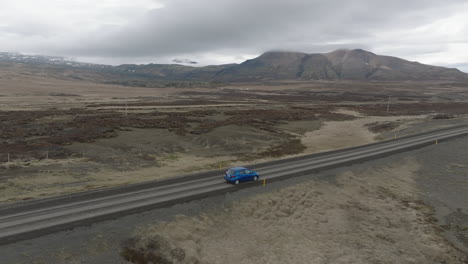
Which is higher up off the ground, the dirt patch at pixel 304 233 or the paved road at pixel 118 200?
the paved road at pixel 118 200

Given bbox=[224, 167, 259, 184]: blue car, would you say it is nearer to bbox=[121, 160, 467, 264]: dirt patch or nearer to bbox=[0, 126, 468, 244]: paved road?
bbox=[0, 126, 468, 244]: paved road

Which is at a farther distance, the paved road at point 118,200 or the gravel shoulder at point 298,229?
the paved road at point 118,200

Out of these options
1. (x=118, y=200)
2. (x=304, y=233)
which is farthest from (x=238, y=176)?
(x=118, y=200)

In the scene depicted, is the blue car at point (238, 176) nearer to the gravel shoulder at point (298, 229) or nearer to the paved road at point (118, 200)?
the paved road at point (118, 200)

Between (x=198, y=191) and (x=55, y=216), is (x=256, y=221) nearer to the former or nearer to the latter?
(x=198, y=191)

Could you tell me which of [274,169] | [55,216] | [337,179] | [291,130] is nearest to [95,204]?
[55,216]

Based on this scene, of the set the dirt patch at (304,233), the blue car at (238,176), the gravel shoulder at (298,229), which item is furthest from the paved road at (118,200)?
the dirt patch at (304,233)
